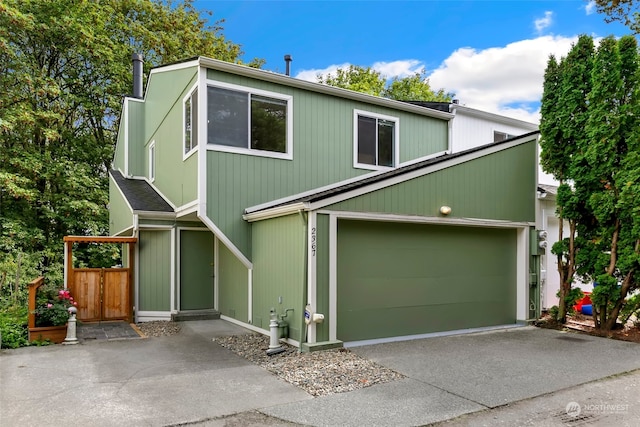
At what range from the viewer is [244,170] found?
7.73 m

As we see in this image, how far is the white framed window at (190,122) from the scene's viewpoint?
Answer: 774cm

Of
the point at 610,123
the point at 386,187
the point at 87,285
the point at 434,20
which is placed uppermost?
the point at 434,20

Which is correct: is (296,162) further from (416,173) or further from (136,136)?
(136,136)

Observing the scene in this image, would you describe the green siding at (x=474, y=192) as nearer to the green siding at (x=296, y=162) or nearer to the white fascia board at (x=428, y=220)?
the white fascia board at (x=428, y=220)

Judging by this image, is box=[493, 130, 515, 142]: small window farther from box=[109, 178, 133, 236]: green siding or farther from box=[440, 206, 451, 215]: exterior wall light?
box=[109, 178, 133, 236]: green siding

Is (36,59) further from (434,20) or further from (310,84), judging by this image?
(434,20)

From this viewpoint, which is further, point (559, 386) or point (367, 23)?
point (367, 23)

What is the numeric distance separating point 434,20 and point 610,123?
7826 mm

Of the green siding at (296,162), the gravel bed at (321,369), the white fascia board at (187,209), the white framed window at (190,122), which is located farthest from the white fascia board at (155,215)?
the gravel bed at (321,369)

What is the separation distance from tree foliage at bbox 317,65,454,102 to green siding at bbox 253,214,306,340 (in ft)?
64.2

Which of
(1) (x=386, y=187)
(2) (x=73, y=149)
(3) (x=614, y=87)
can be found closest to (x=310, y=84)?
(1) (x=386, y=187)

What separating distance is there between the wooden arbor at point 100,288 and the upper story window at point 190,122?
2.68 m

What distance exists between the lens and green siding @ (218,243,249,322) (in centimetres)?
837

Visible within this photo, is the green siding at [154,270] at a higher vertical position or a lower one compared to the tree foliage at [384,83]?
lower
